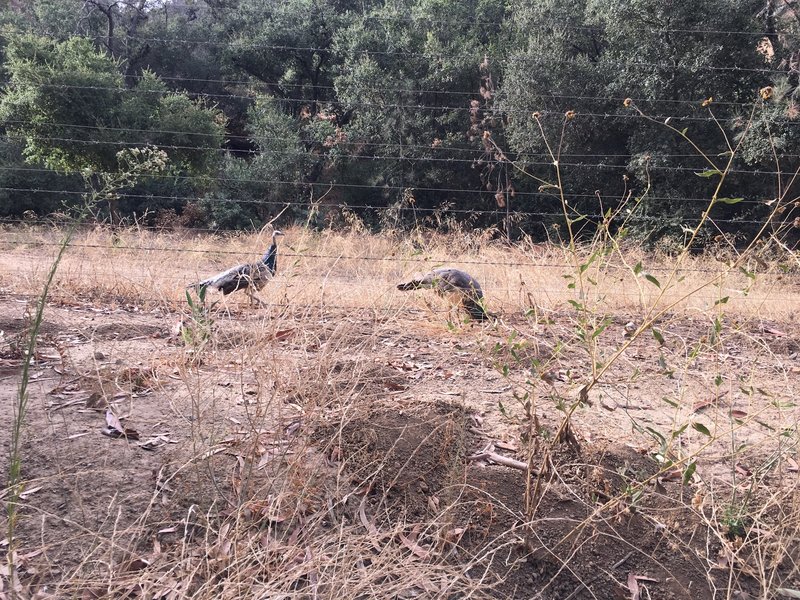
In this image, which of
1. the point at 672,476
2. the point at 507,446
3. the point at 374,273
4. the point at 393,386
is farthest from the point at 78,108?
the point at 672,476

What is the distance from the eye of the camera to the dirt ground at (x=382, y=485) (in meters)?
2.05

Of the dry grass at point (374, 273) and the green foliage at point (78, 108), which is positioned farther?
the green foliage at point (78, 108)

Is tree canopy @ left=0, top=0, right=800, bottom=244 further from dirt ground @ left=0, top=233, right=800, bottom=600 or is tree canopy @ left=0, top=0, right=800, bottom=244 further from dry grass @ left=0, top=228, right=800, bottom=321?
dirt ground @ left=0, top=233, right=800, bottom=600

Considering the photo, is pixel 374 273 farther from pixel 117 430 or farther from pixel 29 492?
pixel 29 492

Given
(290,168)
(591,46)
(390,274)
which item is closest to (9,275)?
(390,274)

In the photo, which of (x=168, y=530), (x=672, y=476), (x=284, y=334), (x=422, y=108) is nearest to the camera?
(x=168, y=530)

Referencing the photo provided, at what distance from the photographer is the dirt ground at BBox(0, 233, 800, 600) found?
2.05 metres

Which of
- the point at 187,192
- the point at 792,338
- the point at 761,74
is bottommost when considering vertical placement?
the point at 187,192

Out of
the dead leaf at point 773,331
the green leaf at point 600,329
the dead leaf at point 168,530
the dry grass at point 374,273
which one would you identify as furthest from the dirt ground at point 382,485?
the dead leaf at point 773,331

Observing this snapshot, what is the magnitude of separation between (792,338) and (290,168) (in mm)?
12051

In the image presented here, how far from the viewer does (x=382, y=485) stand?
8.09 feet

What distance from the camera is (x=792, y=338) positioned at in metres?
4.69

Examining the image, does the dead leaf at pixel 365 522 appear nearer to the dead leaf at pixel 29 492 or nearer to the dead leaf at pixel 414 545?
the dead leaf at pixel 414 545

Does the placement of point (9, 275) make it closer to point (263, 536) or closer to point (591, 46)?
point (263, 536)
